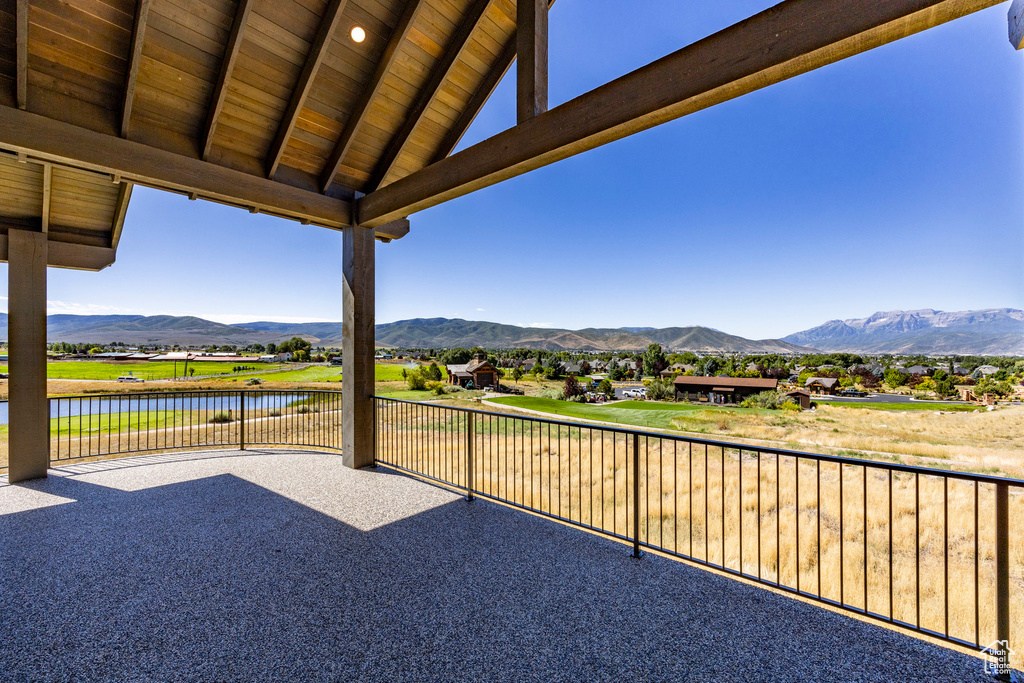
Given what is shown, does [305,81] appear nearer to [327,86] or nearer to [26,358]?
[327,86]

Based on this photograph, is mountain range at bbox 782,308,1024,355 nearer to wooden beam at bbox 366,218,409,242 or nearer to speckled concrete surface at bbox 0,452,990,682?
speckled concrete surface at bbox 0,452,990,682

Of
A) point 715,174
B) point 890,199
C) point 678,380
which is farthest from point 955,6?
point 890,199

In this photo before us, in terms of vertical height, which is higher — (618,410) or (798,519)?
(798,519)

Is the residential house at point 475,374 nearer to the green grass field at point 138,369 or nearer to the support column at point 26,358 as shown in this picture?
the green grass field at point 138,369

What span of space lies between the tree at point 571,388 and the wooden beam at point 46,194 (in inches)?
801

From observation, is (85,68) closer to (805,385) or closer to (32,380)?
(32,380)

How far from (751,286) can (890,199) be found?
473 inches

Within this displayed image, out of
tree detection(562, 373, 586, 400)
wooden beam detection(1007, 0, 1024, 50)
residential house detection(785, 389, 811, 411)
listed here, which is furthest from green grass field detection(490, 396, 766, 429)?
wooden beam detection(1007, 0, 1024, 50)

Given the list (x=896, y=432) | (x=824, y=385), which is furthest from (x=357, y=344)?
→ (x=824, y=385)

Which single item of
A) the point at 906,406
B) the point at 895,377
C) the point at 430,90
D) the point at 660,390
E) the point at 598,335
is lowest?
the point at 906,406

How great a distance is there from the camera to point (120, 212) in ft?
14.5

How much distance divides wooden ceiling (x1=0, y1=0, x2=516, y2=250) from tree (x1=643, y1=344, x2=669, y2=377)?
1062 inches

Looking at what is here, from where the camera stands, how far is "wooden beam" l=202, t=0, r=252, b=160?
2773 mm

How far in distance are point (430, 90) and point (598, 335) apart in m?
32.3
